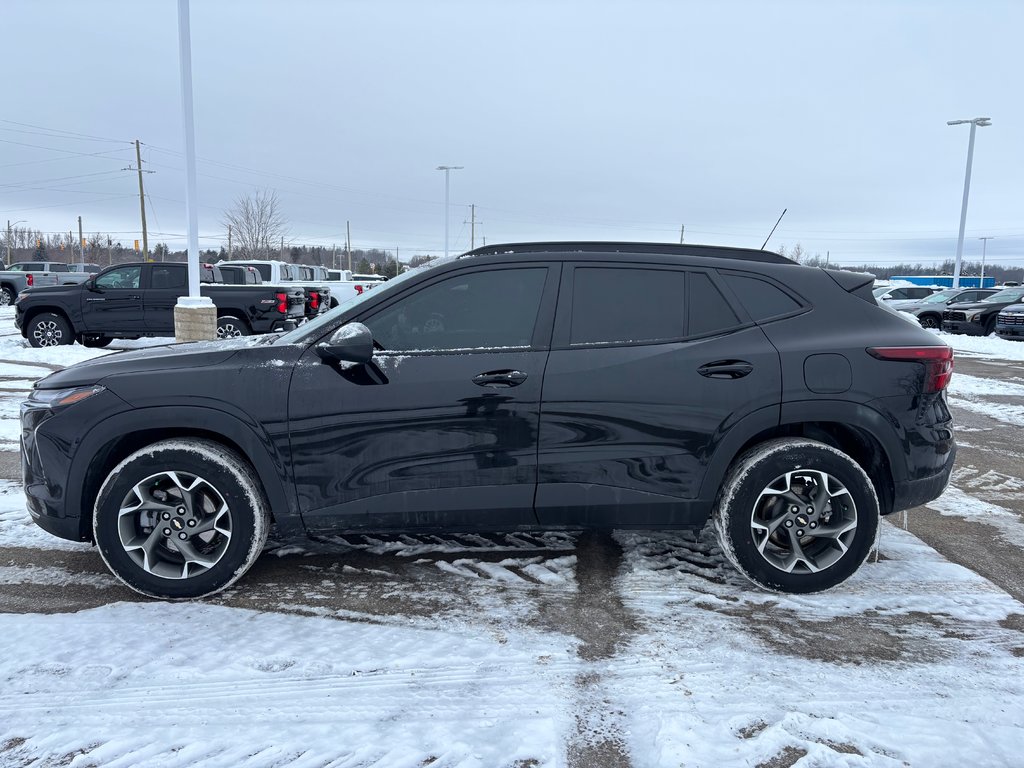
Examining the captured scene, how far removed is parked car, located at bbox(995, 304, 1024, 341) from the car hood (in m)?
22.5

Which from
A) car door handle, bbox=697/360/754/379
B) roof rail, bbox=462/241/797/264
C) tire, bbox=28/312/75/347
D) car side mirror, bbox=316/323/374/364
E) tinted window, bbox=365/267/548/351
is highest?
roof rail, bbox=462/241/797/264

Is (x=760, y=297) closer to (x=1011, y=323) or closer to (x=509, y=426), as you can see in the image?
(x=509, y=426)

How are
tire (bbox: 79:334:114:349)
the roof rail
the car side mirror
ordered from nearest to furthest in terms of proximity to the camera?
the car side mirror → the roof rail → tire (bbox: 79:334:114:349)

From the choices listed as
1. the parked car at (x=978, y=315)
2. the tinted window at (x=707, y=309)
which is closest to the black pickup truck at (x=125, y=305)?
the tinted window at (x=707, y=309)

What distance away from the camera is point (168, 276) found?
1430 centimetres

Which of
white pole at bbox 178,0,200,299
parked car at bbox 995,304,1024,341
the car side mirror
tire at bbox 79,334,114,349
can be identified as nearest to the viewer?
the car side mirror

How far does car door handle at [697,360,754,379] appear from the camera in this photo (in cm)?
350

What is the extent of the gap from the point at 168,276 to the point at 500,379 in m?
13.1

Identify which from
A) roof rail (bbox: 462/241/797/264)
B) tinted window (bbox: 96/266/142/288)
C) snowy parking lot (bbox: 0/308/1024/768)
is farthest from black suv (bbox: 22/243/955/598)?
tinted window (bbox: 96/266/142/288)

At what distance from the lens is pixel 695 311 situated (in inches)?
143

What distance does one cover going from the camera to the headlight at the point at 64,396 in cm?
346

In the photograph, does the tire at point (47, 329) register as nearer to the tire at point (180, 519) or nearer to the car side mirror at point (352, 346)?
the tire at point (180, 519)

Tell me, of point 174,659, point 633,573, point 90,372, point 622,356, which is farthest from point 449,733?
point 90,372

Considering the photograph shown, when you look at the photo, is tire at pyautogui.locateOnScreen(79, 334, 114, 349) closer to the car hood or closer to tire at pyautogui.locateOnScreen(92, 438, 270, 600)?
the car hood
